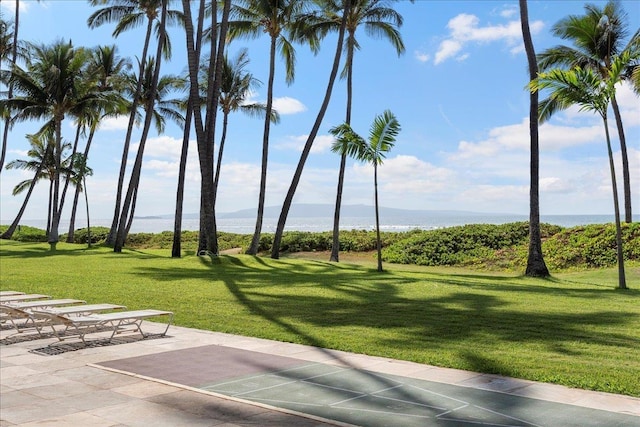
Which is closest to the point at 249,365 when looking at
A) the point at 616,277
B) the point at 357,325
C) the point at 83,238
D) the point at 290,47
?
the point at 357,325

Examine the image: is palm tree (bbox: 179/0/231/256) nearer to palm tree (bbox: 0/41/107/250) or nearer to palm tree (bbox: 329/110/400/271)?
palm tree (bbox: 329/110/400/271)

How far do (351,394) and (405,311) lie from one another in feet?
17.8

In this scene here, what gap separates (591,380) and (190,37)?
19.9 metres

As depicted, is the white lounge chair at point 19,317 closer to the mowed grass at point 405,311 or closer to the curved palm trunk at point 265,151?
the mowed grass at point 405,311

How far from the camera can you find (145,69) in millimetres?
35094

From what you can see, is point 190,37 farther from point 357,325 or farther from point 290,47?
point 357,325

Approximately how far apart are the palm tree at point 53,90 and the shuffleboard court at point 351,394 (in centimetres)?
2749

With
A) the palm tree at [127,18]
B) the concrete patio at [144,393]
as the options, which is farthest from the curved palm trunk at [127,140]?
the concrete patio at [144,393]

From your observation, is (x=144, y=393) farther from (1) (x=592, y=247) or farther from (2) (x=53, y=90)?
(2) (x=53, y=90)

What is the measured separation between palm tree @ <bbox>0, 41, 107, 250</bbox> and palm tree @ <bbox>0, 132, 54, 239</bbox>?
5.24 m

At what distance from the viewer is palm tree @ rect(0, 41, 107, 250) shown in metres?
31.3

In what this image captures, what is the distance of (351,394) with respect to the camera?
5.24 meters

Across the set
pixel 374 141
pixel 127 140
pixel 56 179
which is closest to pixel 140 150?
pixel 127 140

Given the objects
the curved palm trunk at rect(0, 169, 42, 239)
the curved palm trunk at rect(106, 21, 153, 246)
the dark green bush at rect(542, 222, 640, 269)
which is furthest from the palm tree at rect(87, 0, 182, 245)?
the dark green bush at rect(542, 222, 640, 269)
